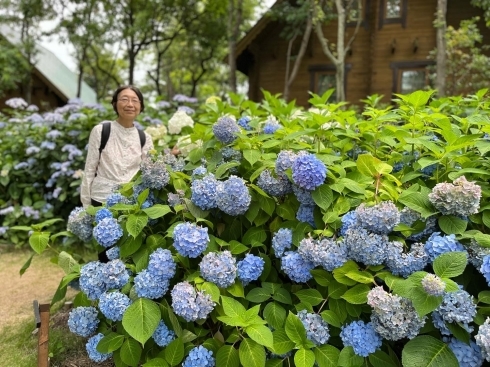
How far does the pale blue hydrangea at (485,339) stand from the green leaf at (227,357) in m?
0.88

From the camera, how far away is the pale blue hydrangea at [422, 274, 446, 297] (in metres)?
1.38

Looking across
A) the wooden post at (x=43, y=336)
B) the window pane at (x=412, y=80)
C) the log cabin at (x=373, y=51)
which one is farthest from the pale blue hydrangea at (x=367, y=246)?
the window pane at (x=412, y=80)

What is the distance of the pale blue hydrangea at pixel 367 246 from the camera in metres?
1.59

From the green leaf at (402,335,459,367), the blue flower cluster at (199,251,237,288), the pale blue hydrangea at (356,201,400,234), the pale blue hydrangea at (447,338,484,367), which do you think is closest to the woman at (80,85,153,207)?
the blue flower cluster at (199,251,237,288)

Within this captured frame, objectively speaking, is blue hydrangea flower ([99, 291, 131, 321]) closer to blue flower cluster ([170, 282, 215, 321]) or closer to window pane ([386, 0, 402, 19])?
blue flower cluster ([170, 282, 215, 321])

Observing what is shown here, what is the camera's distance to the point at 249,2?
2114 centimetres

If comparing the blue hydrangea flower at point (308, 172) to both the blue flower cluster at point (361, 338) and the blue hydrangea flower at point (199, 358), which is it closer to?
the blue flower cluster at point (361, 338)

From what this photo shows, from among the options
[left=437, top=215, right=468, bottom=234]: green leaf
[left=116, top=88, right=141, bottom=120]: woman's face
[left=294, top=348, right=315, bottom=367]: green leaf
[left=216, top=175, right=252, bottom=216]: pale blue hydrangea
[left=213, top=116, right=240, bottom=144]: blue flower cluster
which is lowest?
[left=294, top=348, right=315, bottom=367]: green leaf

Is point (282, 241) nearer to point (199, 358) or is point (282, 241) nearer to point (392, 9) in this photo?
point (199, 358)

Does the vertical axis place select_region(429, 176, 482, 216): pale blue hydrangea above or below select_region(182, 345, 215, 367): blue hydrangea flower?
above

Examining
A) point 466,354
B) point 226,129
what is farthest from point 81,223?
point 466,354

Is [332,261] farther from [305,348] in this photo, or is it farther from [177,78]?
[177,78]

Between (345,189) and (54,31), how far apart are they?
18.6 m

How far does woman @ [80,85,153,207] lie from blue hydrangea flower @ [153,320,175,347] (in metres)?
1.68
